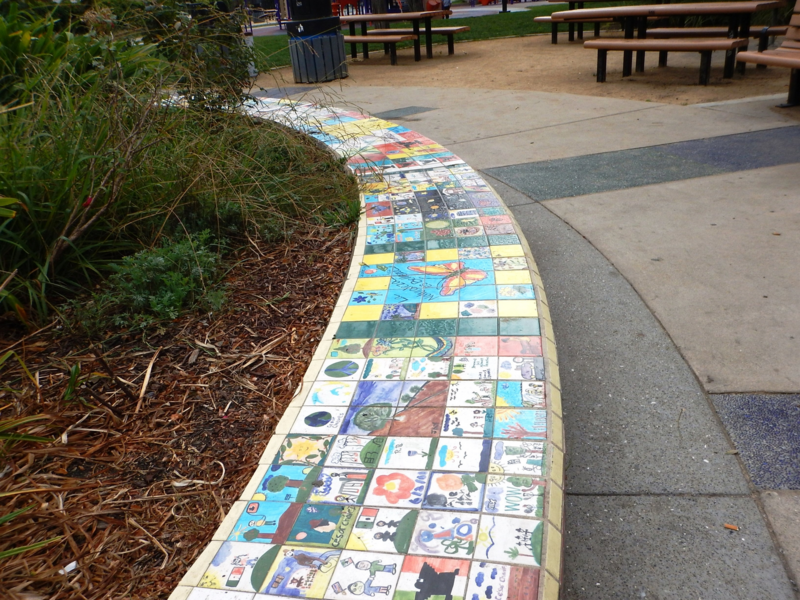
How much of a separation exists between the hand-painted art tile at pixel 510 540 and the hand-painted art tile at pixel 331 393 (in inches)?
29.9

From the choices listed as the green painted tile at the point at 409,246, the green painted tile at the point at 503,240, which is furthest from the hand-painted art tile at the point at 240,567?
the green painted tile at the point at 503,240

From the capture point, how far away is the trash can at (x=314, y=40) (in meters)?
10.9

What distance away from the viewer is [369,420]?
2283 millimetres

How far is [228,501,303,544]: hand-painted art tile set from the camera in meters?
1.84

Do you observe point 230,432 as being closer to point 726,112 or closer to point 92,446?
point 92,446

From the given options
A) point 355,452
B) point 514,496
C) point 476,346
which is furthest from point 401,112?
point 514,496

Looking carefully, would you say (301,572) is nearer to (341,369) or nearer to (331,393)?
(331,393)

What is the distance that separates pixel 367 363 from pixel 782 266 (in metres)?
2.50

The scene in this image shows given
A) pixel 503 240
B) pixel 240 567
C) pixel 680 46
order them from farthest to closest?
pixel 680 46 < pixel 503 240 < pixel 240 567

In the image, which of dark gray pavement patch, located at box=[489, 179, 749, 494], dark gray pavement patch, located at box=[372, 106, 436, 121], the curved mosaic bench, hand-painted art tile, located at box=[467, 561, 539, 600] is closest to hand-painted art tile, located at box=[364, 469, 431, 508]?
the curved mosaic bench

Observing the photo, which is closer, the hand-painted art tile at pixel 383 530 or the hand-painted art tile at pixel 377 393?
the hand-painted art tile at pixel 383 530

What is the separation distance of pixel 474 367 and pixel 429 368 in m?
0.17

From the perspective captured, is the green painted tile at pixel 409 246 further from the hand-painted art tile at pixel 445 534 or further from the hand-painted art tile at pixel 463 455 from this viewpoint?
the hand-painted art tile at pixel 445 534

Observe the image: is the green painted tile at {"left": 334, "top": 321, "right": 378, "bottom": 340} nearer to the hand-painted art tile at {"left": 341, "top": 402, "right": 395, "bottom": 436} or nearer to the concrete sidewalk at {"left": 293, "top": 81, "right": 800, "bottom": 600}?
the hand-painted art tile at {"left": 341, "top": 402, "right": 395, "bottom": 436}
